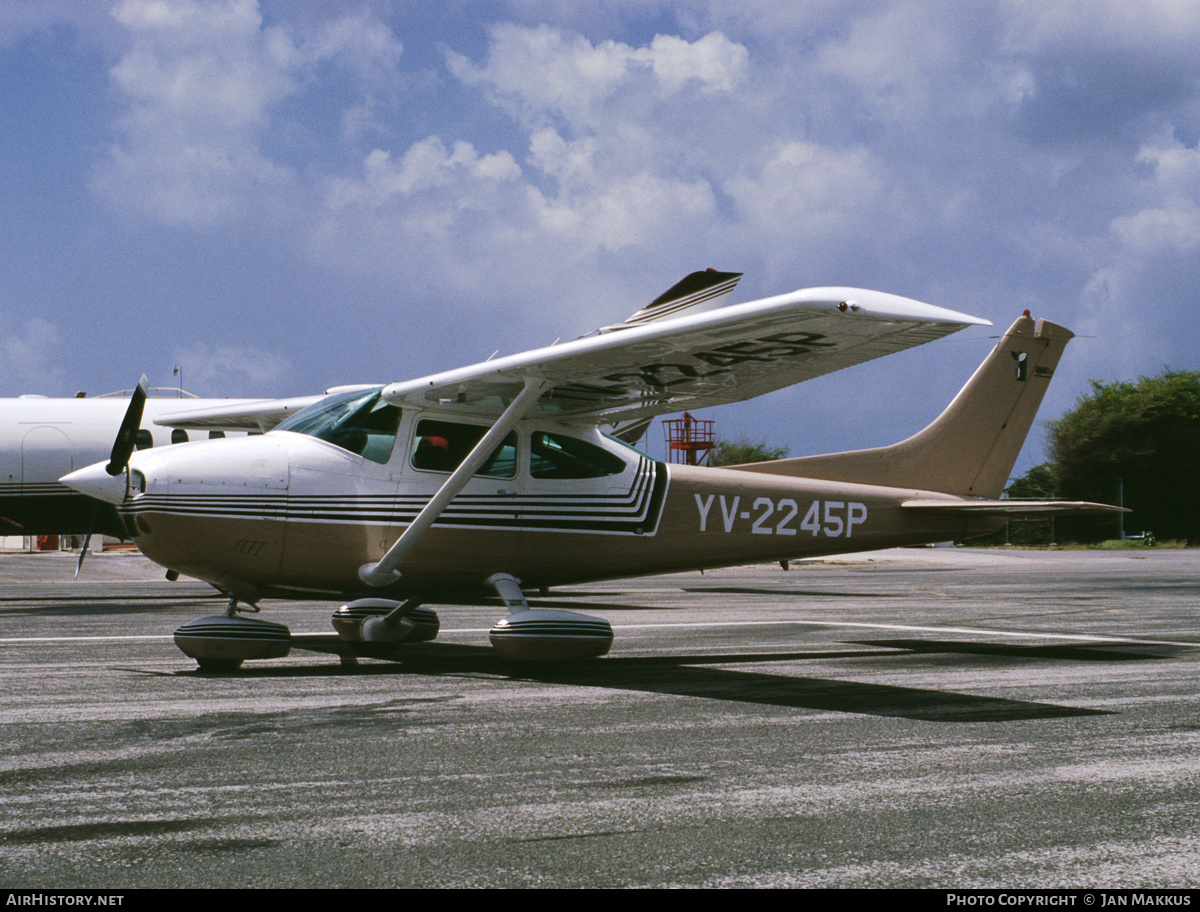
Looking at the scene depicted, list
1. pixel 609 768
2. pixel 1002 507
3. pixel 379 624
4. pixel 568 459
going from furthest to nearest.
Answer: pixel 1002 507, pixel 379 624, pixel 568 459, pixel 609 768

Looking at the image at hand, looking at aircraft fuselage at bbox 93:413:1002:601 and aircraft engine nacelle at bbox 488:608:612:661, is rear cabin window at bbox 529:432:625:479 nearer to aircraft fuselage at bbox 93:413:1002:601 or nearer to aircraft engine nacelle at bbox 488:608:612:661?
aircraft fuselage at bbox 93:413:1002:601

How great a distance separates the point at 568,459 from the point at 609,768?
4.75 meters

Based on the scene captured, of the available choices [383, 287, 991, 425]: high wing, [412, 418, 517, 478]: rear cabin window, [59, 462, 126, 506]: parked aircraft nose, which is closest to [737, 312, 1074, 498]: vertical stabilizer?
[383, 287, 991, 425]: high wing

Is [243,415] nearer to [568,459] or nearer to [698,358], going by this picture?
[568,459]

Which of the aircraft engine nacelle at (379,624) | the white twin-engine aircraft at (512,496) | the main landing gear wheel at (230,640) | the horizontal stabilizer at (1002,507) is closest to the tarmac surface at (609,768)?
the main landing gear wheel at (230,640)

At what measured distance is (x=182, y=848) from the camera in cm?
375

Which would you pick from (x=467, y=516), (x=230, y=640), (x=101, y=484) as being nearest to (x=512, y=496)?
(x=467, y=516)

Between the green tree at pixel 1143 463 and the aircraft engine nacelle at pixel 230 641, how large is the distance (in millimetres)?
64459

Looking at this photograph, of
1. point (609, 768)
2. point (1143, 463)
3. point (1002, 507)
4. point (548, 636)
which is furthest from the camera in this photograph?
point (1143, 463)

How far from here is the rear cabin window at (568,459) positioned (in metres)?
9.43

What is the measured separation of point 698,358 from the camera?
824 cm

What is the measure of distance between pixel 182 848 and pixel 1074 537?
70914mm
